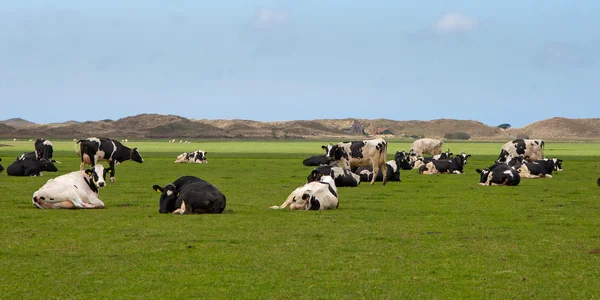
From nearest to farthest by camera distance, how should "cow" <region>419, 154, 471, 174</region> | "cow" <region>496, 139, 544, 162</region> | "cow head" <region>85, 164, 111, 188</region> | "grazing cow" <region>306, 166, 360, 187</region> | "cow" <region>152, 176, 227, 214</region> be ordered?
"cow" <region>152, 176, 227, 214</region>
"cow head" <region>85, 164, 111, 188</region>
"grazing cow" <region>306, 166, 360, 187</region>
"cow" <region>419, 154, 471, 174</region>
"cow" <region>496, 139, 544, 162</region>

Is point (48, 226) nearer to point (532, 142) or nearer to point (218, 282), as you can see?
point (218, 282)

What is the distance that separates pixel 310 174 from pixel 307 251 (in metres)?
15.3

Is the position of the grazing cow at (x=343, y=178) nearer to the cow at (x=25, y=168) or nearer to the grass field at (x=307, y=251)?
the grass field at (x=307, y=251)

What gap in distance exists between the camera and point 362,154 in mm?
31031

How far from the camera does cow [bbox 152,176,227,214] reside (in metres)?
17.6

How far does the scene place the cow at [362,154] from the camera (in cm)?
3087

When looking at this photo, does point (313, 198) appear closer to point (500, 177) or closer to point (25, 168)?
point (500, 177)

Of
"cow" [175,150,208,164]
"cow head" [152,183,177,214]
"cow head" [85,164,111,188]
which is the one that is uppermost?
"cow head" [85,164,111,188]

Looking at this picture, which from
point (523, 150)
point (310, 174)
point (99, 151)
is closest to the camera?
point (310, 174)

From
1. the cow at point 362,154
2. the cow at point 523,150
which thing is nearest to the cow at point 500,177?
the cow at point 362,154

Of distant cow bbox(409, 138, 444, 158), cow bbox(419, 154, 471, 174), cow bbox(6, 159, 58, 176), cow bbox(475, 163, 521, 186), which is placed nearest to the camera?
cow bbox(475, 163, 521, 186)

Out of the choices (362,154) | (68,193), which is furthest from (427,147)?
(68,193)

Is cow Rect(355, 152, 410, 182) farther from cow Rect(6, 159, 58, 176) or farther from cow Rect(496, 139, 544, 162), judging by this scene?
cow Rect(496, 139, 544, 162)

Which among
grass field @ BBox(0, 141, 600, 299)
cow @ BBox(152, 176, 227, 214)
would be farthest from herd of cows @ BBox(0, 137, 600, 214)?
grass field @ BBox(0, 141, 600, 299)
